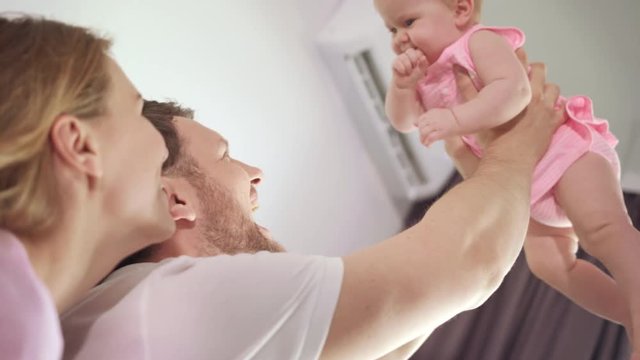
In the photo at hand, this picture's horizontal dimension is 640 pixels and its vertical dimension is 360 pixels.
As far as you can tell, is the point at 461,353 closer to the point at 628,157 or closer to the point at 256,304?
the point at 628,157

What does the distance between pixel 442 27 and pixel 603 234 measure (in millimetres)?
385

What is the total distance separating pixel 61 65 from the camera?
773mm

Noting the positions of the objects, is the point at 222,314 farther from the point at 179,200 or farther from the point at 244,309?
the point at 179,200

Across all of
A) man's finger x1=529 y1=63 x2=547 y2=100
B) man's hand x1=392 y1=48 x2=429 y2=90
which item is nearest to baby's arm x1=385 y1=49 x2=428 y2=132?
man's hand x1=392 y1=48 x2=429 y2=90

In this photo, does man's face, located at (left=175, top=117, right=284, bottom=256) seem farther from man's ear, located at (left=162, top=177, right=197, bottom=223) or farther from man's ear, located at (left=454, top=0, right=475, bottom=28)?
man's ear, located at (left=454, top=0, right=475, bottom=28)

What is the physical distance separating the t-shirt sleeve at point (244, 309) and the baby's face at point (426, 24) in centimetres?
46

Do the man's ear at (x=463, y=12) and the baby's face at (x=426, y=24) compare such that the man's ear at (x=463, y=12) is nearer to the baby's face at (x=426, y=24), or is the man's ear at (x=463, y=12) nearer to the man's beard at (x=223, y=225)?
the baby's face at (x=426, y=24)

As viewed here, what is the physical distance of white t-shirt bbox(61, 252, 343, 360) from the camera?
78 centimetres

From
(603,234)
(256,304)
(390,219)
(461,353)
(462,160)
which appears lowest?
(461,353)

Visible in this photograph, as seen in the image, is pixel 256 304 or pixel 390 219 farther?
pixel 390 219

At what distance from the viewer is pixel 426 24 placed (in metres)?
1.15

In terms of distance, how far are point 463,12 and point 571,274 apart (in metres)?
0.43

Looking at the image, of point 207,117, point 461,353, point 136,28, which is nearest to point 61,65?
point 136,28

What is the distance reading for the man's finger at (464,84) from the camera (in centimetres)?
110
